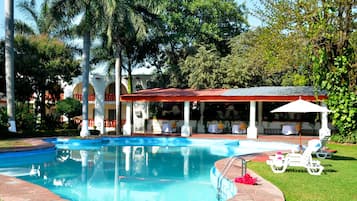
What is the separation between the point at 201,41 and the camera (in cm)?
3425

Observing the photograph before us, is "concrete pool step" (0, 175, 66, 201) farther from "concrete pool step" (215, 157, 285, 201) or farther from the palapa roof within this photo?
the palapa roof

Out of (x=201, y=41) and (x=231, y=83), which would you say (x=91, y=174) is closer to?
(x=231, y=83)

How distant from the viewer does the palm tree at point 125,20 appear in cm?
2433

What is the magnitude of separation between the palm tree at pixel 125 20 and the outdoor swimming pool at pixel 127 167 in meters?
6.03

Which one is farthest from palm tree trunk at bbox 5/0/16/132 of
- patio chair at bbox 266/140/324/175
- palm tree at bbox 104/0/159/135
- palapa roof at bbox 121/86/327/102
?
patio chair at bbox 266/140/324/175

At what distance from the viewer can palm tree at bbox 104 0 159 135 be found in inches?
958

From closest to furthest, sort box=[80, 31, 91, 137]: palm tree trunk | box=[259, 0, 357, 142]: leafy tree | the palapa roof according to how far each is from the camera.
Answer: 1. box=[259, 0, 357, 142]: leafy tree
2. the palapa roof
3. box=[80, 31, 91, 137]: palm tree trunk

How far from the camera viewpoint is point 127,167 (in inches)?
577

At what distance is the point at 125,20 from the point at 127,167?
13.5m

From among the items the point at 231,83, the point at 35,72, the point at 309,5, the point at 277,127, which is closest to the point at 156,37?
the point at 231,83

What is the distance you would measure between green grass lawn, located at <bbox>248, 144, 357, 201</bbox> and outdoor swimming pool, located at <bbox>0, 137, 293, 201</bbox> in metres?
1.69

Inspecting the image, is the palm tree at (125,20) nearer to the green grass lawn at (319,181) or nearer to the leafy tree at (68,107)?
the leafy tree at (68,107)

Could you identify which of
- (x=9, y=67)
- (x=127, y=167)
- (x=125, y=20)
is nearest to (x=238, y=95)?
(x=125, y=20)

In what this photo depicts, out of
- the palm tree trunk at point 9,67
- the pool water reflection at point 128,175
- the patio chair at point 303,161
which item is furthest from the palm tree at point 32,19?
the patio chair at point 303,161
